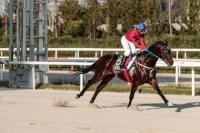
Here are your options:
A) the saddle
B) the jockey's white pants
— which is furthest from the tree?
the saddle

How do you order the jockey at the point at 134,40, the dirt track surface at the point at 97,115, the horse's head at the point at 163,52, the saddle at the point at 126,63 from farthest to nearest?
the saddle at the point at 126,63 → the jockey at the point at 134,40 → the horse's head at the point at 163,52 → the dirt track surface at the point at 97,115

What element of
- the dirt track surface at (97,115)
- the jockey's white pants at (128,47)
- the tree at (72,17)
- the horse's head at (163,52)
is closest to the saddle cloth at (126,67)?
the jockey's white pants at (128,47)

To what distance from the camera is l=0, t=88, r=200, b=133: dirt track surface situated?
1020 cm

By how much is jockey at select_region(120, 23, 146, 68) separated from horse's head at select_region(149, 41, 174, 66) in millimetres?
384

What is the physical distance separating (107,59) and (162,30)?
2848cm

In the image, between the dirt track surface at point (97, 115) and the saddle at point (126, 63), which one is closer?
the dirt track surface at point (97, 115)

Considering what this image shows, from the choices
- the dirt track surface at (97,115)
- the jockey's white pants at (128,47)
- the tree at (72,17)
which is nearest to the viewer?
the dirt track surface at (97,115)

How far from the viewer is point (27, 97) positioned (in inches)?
604

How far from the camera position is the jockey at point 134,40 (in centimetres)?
1308

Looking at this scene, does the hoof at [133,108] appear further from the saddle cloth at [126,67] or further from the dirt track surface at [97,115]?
the saddle cloth at [126,67]

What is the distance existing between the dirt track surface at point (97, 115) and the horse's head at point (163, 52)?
95cm

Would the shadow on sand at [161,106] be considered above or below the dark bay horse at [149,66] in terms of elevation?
below

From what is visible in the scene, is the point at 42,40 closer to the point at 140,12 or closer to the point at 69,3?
the point at 140,12

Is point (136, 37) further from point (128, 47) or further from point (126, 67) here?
point (126, 67)
